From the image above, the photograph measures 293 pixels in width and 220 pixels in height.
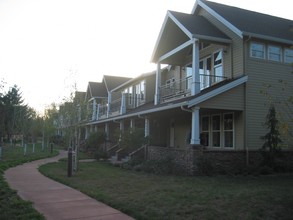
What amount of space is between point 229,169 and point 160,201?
6760 mm

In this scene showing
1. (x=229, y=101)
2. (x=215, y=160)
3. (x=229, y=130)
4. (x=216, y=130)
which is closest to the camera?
(x=215, y=160)

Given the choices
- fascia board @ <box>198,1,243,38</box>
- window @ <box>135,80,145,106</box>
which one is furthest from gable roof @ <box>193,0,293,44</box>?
window @ <box>135,80,145,106</box>

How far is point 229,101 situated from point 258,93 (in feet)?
5.94

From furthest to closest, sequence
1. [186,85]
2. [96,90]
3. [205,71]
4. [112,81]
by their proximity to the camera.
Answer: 1. [96,90]
2. [112,81]
3. [186,85]
4. [205,71]

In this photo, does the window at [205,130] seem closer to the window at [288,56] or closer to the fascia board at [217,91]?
the fascia board at [217,91]

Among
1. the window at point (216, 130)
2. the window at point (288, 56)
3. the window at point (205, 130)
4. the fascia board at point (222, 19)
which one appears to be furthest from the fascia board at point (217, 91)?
the window at point (205, 130)

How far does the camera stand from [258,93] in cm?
1553

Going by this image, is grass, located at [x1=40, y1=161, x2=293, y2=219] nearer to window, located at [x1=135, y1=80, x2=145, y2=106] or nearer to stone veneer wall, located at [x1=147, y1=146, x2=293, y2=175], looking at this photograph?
stone veneer wall, located at [x1=147, y1=146, x2=293, y2=175]

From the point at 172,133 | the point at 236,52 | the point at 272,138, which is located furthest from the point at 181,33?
the point at 272,138

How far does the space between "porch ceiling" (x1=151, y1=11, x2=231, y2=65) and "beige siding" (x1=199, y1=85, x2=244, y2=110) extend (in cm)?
269

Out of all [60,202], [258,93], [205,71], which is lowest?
[60,202]

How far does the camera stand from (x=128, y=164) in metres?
17.0

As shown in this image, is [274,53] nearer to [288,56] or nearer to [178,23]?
[288,56]

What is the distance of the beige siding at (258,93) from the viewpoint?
15.3m
